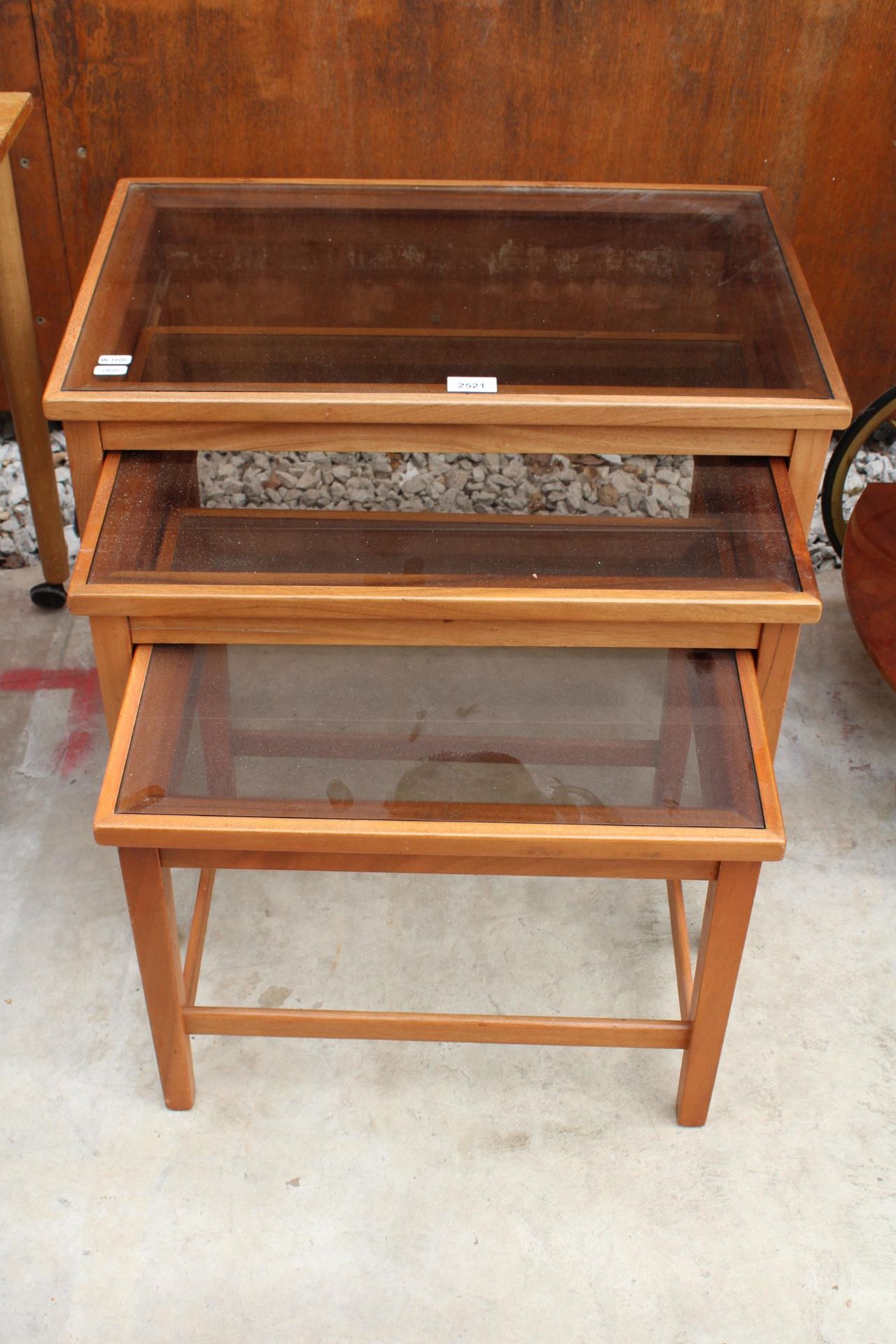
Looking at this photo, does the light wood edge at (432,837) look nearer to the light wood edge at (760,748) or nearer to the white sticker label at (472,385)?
the light wood edge at (760,748)

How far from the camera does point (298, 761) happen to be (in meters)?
1.57

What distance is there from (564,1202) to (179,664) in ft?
2.92

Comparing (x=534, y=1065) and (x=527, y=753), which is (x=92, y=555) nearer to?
(x=527, y=753)

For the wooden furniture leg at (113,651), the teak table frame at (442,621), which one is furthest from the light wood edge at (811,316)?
the wooden furniture leg at (113,651)

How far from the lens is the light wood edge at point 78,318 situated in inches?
62.6

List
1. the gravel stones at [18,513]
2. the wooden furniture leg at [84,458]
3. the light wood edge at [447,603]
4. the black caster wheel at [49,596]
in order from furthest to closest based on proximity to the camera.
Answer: the gravel stones at [18,513] < the black caster wheel at [49,596] < the wooden furniture leg at [84,458] < the light wood edge at [447,603]

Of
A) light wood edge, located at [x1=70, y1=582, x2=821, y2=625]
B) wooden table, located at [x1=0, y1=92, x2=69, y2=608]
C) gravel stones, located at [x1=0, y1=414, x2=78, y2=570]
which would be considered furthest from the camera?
gravel stones, located at [x1=0, y1=414, x2=78, y2=570]

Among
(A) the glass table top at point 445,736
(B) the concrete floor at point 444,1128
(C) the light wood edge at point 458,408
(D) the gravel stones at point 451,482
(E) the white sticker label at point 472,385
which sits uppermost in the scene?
(E) the white sticker label at point 472,385

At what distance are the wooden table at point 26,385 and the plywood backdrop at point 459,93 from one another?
224 millimetres

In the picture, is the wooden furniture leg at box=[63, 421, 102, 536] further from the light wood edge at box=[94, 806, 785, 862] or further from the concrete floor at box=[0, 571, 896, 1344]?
the concrete floor at box=[0, 571, 896, 1344]

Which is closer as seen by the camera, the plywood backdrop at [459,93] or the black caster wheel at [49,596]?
the plywood backdrop at [459,93]

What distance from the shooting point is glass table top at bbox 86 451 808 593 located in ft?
Result: 5.25

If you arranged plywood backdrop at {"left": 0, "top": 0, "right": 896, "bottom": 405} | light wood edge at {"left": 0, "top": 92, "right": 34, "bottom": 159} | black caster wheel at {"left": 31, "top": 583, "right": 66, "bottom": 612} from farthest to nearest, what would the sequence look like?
black caster wheel at {"left": 31, "top": 583, "right": 66, "bottom": 612}, plywood backdrop at {"left": 0, "top": 0, "right": 896, "bottom": 405}, light wood edge at {"left": 0, "top": 92, "right": 34, "bottom": 159}

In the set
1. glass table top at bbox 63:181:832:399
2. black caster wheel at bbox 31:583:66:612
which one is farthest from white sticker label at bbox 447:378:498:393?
black caster wheel at bbox 31:583:66:612
